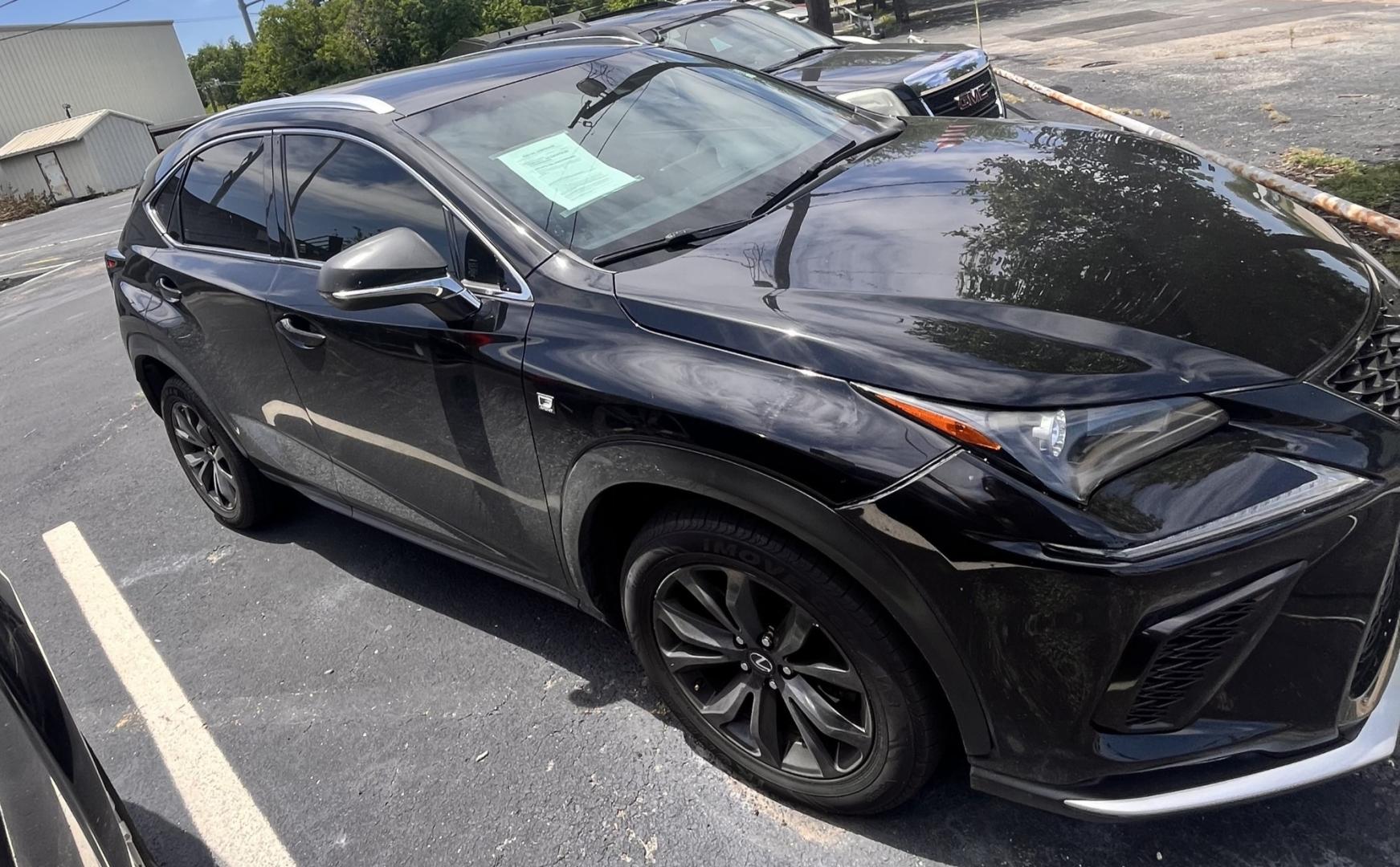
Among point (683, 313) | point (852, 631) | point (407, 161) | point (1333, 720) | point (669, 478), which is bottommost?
point (1333, 720)

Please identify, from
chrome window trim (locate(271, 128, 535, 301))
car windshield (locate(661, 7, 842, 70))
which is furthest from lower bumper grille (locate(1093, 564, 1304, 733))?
car windshield (locate(661, 7, 842, 70))

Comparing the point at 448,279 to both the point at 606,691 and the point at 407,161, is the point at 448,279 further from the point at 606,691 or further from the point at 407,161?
the point at 606,691

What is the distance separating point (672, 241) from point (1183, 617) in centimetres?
150

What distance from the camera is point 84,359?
319 inches

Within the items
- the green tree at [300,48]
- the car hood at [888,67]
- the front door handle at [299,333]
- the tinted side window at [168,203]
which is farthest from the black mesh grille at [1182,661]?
the green tree at [300,48]

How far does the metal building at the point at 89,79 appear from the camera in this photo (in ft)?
162

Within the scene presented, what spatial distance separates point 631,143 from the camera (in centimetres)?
288

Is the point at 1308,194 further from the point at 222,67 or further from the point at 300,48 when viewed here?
the point at 222,67

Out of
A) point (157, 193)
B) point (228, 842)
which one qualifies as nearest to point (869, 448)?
point (228, 842)

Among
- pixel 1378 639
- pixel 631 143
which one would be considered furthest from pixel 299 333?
pixel 1378 639

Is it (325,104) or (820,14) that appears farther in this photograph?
(820,14)

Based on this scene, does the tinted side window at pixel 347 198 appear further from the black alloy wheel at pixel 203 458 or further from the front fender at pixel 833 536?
the black alloy wheel at pixel 203 458

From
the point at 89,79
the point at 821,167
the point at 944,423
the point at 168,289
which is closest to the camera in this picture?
the point at 944,423

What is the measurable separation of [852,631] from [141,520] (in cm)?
413
